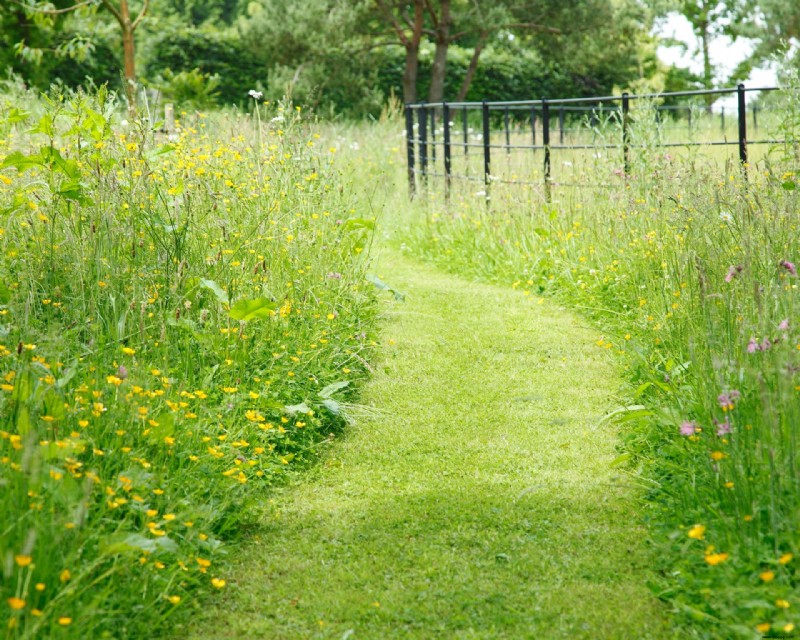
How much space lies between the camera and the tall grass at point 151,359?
9.23ft

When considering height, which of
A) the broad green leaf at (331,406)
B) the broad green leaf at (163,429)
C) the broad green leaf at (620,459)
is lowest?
the broad green leaf at (620,459)

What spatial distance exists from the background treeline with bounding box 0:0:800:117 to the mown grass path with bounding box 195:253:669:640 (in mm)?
13939

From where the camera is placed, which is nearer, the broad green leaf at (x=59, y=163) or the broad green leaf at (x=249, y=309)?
the broad green leaf at (x=249, y=309)

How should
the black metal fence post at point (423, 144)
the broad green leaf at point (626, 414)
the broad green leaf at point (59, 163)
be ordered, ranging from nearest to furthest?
the broad green leaf at point (626, 414)
the broad green leaf at point (59, 163)
the black metal fence post at point (423, 144)

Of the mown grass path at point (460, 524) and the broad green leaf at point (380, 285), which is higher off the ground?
the broad green leaf at point (380, 285)

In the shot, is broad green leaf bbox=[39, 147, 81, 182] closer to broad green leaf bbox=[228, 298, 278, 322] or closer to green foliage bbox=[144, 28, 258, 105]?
broad green leaf bbox=[228, 298, 278, 322]

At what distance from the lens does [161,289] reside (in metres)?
4.84

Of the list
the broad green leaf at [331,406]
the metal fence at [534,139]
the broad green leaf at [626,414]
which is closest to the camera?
the broad green leaf at [626,414]

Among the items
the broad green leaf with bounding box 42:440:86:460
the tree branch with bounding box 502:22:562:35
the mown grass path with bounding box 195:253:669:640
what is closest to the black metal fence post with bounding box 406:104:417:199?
the mown grass path with bounding box 195:253:669:640

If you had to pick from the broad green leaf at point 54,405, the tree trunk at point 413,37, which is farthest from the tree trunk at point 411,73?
the broad green leaf at point 54,405

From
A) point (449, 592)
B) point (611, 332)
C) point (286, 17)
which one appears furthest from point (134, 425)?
point (286, 17)

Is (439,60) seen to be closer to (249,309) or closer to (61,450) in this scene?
(249,309)

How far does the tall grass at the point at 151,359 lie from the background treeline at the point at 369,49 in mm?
12620

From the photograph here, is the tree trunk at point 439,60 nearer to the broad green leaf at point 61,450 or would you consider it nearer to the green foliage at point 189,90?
the green foliage at point 189,90
